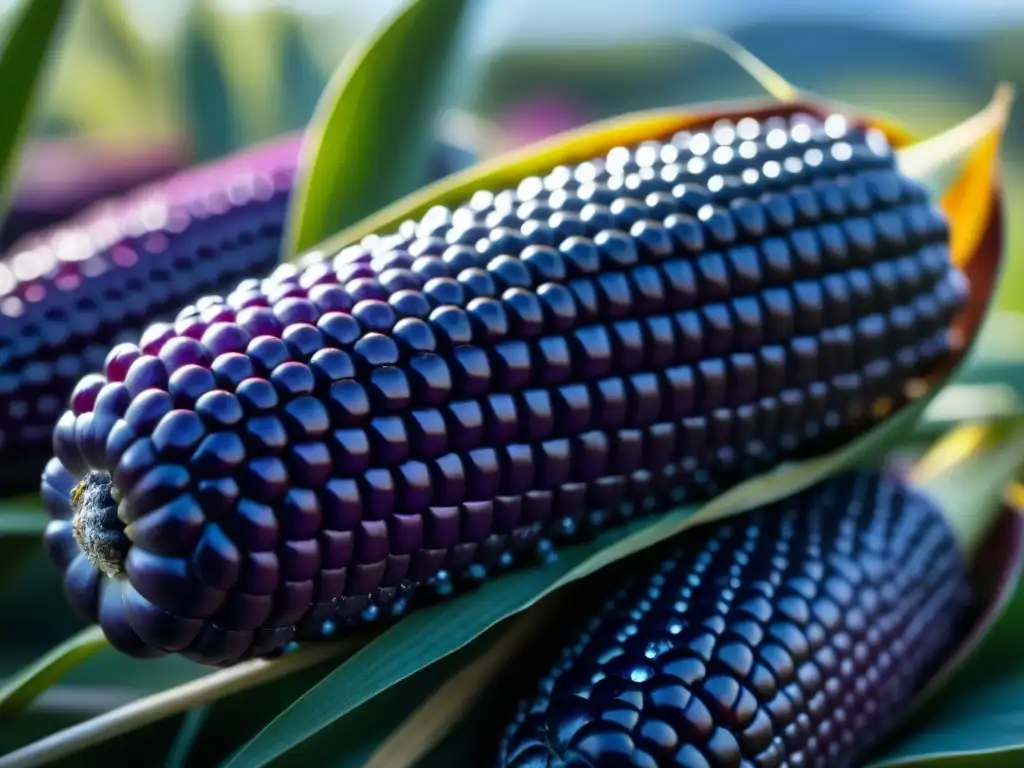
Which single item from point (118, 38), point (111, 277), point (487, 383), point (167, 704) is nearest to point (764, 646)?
point (487, 383)

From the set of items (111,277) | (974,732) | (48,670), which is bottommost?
(974,732)

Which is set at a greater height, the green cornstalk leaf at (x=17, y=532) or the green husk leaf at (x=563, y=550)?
the green husk leaf at (x=563, y=550)

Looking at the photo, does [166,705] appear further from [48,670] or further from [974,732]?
[974,732]

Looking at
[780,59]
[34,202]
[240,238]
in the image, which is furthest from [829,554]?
[780,59]

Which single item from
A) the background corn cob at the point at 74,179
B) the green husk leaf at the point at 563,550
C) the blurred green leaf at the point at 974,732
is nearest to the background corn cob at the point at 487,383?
the green husk leaf at the point at 563,550

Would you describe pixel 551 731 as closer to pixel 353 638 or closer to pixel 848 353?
pixel 353 638

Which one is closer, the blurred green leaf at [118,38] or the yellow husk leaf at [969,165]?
the yellow husk leaf at [969,165]

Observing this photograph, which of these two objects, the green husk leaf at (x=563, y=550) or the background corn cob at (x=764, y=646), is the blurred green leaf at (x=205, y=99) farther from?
the background corn cob at (x=764, y=646)
